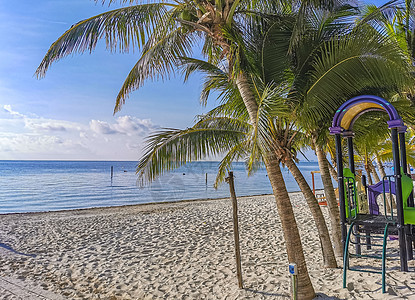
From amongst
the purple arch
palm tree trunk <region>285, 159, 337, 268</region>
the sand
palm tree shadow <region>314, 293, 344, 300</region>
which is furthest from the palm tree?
the sand

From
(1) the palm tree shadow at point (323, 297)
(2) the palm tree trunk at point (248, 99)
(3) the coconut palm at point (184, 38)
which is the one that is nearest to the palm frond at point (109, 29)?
(3) the coconut palm at point (184, 38)

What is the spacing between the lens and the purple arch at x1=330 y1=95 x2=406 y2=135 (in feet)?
14.6

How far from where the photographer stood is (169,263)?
7.24m

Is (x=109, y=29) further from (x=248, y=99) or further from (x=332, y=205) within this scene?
(x=332, y=205)

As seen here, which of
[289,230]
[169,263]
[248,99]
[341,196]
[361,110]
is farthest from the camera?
[169,263]

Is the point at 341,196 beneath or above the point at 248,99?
beneath

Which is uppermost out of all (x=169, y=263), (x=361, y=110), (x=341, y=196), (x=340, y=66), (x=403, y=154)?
(x=340, y=66)

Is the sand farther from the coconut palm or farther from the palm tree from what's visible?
the palm tree

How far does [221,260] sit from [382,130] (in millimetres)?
4665

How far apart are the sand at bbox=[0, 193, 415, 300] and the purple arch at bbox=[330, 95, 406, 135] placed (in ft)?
7.69

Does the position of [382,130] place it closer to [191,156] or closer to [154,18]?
[191,156]

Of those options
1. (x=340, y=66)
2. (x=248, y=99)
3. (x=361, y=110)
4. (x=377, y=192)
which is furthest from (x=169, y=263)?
(x=340, y=66)

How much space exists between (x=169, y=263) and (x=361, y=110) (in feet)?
17.1

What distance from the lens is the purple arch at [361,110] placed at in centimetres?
446
